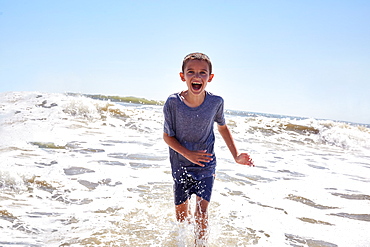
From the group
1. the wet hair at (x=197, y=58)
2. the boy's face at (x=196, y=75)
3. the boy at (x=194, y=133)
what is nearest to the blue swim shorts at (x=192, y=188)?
the boy at (x=194, y=133)

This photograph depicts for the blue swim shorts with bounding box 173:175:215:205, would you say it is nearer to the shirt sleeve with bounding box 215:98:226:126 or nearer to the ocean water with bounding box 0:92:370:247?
the ocean water with bounding box 0:92:370:247

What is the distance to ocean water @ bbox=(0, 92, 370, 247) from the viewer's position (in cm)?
284

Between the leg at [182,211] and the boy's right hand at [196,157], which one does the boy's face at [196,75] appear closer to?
the boy's right hand at [196,157]

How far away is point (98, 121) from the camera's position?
10.5 m

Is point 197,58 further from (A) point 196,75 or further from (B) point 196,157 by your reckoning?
(B) point 196,157

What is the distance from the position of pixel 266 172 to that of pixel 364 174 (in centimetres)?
201

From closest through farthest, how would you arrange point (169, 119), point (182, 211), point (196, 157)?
point (196, 157), point (169, 119), point (182, 211)

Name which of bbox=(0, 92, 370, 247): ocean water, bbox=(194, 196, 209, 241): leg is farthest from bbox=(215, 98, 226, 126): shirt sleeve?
bbox=(0, 92, 370, 247): ocean water

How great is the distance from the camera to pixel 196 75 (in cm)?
258

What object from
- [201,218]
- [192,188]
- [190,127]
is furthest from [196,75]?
[201,218]

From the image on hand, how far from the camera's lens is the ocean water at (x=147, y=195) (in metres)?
2.84

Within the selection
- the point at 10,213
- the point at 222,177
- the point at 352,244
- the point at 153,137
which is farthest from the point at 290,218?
the point at 153,137

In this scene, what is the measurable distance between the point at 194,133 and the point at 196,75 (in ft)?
1.69

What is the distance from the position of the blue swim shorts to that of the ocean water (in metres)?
→ 0.29
